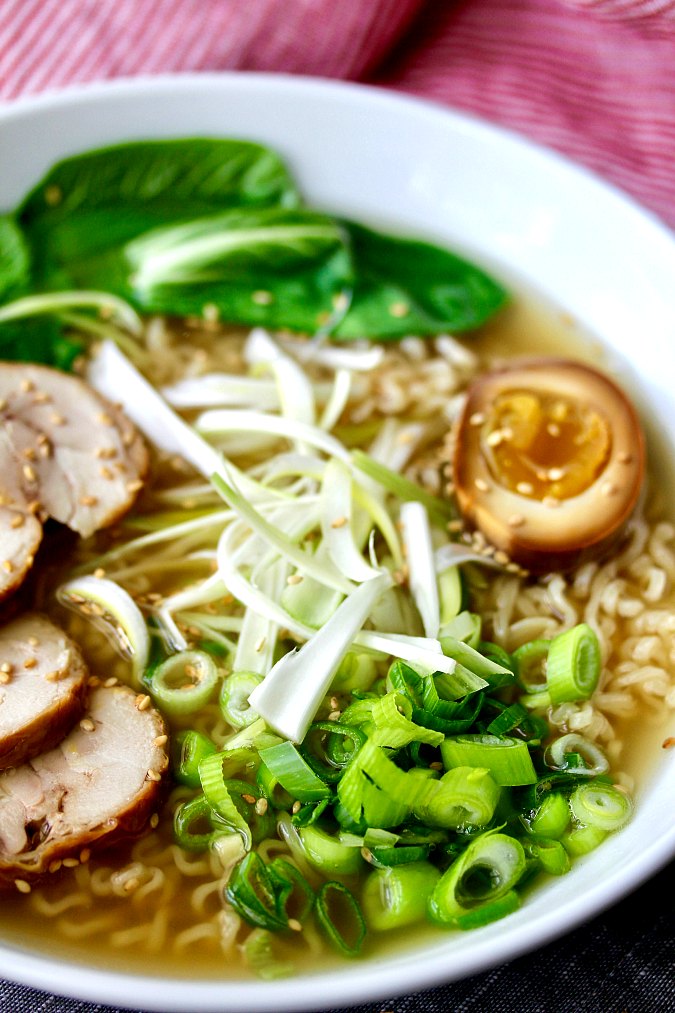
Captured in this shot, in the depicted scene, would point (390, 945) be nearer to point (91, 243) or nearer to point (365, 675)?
point (365, 675)

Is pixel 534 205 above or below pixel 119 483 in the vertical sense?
below

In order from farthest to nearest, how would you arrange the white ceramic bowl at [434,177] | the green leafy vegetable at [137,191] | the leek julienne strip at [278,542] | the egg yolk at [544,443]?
1. the green leafy vegetable at [137,191]
2. the white ceramic bowl at [434,177]
3. the egg yolk at [544,443]
4. the leek julienne strip at [278,542]

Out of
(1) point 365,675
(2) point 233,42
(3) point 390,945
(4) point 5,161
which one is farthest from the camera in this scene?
(2) point 233,42

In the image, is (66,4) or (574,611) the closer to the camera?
(574,611)

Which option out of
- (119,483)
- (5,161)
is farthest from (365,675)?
(5,161)

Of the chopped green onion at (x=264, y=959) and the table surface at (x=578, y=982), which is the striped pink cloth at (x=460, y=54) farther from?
the chopped green onion at (x=264, y=959)

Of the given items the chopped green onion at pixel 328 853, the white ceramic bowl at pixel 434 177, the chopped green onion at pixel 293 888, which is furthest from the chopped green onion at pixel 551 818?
the white ceramic bowl at pixel 434 177

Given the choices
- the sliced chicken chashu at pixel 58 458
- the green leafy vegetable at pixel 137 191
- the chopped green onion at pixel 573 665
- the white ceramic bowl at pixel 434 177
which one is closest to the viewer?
the chopped green onion at pixel 573 665

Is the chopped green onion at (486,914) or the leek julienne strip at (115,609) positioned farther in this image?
the leek julienne strip at (115,609)
